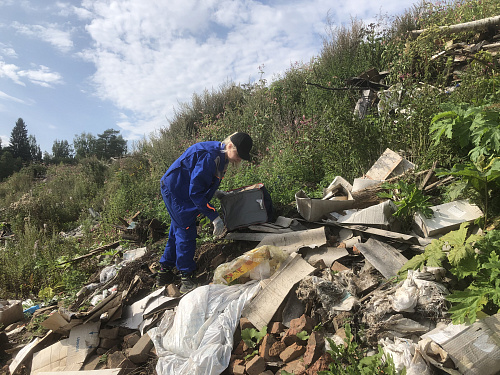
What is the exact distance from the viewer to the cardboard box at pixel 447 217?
3107mm

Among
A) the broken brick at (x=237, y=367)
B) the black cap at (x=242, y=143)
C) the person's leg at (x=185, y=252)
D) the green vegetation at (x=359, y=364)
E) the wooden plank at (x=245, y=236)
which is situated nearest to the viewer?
the green vegetation at (x=359, y=364)

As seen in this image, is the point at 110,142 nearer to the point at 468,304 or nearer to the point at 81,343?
the point at 81,343

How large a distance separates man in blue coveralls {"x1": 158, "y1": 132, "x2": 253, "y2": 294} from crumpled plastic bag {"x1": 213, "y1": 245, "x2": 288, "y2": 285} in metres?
0.54

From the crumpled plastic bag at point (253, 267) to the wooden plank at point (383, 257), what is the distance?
86 centimetres

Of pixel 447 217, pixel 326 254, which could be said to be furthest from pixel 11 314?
pixel 447 217

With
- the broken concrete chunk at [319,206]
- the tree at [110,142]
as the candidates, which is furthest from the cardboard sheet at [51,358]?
the tree at [110,142]

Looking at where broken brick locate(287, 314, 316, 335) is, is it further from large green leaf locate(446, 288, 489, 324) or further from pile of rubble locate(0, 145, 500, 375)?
large green leaf locate(446, 288, 489, 324)

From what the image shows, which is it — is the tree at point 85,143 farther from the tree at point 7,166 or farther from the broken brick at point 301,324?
the broken brick at point 301,324

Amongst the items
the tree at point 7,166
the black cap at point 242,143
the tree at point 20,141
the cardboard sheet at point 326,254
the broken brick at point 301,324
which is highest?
the tree at point 20,141

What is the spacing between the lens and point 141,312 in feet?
11.0

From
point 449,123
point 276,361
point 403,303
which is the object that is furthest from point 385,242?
point 276,361

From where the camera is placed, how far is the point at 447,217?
10.5ft

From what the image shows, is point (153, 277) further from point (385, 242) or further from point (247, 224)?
point (385, 242)

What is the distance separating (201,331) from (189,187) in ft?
5.30
